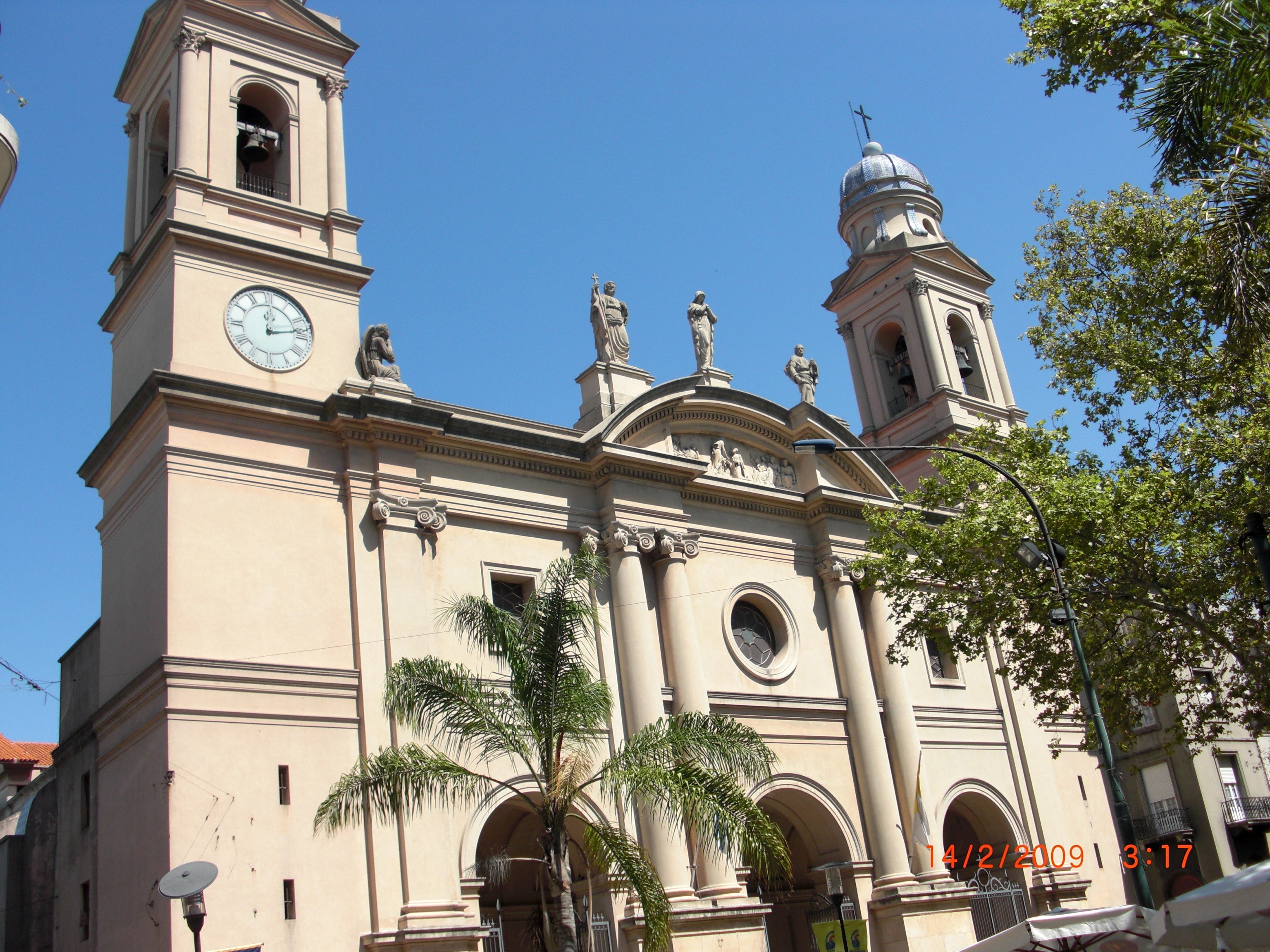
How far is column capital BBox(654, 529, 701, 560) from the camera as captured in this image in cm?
2456

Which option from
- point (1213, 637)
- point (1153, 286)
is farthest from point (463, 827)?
point (1153, 286)

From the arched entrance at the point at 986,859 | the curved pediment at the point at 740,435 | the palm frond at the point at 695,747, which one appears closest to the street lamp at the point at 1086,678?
the palm frond at the point at 695,747

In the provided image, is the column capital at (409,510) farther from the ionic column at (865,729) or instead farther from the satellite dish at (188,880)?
the ionic column at (865,729)

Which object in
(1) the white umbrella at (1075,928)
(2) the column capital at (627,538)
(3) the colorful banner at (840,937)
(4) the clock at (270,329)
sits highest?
(4) the clock at (270,329)

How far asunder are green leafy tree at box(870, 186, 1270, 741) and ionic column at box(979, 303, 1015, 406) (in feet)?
44.5

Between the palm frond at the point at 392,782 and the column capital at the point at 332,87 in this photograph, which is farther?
the column capital at the point at 332,87

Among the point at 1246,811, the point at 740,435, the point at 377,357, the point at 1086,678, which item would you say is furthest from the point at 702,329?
the point at 1246,811

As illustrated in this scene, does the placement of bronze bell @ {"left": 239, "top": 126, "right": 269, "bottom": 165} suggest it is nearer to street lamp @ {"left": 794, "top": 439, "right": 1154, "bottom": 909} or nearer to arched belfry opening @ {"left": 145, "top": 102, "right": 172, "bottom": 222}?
arched belfry opening @ {"left": 145, "top": 102, "right": 172, "bottom": 222}

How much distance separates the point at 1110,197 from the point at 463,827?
15377 millimetres

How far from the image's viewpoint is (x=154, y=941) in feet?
56.2

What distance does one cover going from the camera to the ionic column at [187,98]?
2259cm

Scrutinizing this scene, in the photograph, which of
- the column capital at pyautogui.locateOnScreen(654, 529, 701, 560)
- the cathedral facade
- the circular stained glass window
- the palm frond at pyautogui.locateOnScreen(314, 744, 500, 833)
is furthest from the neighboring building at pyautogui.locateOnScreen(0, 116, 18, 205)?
the circular stained glass window

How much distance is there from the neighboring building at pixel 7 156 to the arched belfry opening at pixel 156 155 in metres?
12.0

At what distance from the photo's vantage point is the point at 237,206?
22.9 m
